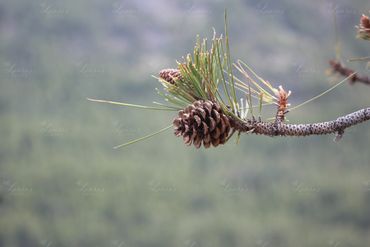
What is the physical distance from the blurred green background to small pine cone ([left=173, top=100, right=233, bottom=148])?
12.6 m

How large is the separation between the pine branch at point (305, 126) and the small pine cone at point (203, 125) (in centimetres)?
3

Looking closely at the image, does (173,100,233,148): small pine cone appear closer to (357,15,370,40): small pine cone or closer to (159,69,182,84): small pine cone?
(159,69,182,84): small pine cone

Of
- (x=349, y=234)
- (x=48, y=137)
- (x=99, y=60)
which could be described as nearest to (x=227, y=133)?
(x=349, y=234)

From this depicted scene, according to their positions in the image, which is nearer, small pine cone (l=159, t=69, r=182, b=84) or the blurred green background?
small pine cone (l=159, t=69, r=182, b=84)

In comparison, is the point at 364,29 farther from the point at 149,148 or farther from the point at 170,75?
the point at 149,148

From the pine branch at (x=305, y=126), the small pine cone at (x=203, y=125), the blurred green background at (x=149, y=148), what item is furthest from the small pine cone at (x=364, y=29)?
the blurred green background at (x=149, y=148)

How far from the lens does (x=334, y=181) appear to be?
16.9m

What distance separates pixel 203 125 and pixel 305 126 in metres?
0.13

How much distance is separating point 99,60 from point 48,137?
2.87 metres

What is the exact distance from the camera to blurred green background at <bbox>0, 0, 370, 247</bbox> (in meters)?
14.7

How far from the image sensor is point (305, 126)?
0.75 metres

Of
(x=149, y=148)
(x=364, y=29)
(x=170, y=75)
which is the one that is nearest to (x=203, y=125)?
(x=170, y=75)

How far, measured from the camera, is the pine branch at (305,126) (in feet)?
2.39

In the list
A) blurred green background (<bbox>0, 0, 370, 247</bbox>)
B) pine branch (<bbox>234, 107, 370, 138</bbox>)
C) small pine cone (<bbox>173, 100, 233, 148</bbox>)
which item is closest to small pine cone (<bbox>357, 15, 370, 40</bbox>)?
pine branch (<bbox>234, 107, 370, 138</bbox>)
